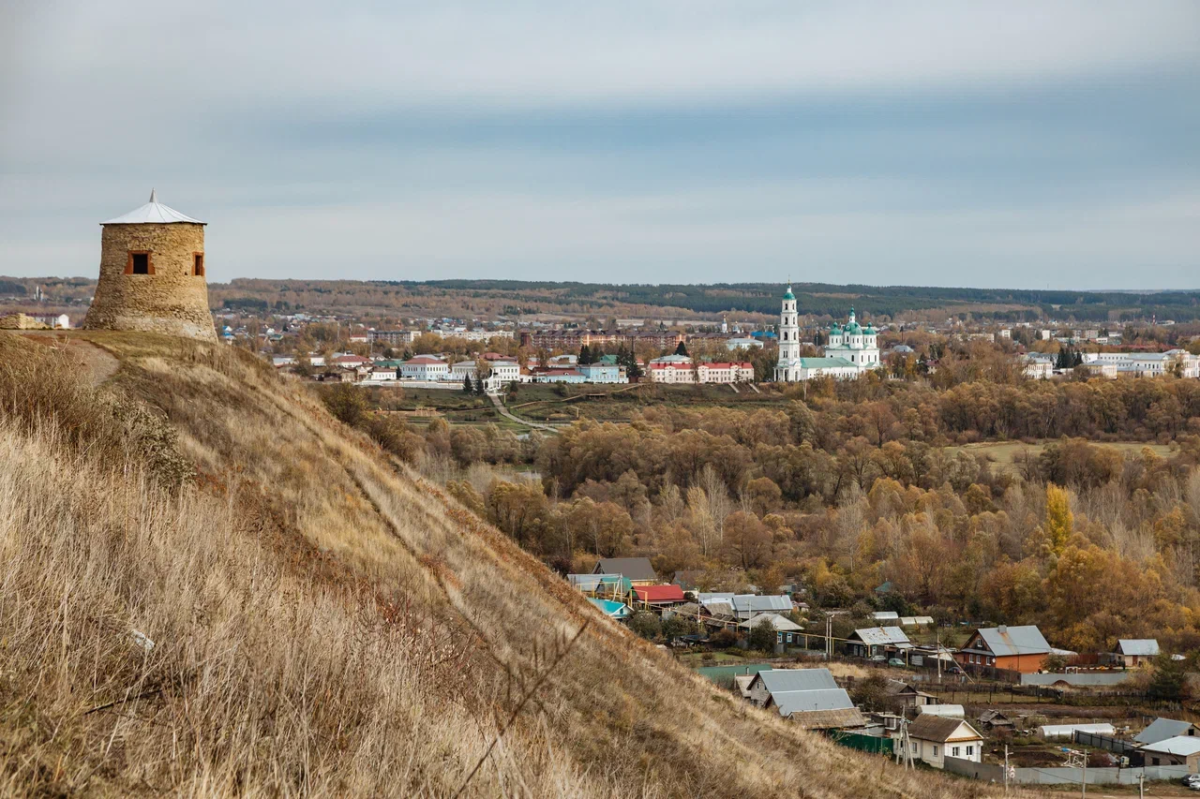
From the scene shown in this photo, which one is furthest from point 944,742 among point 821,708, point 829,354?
point 829,354

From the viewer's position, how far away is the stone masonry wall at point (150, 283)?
668 inches

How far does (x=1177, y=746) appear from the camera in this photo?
2356 centimetres

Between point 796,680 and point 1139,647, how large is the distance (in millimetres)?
11356

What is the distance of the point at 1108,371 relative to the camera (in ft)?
391

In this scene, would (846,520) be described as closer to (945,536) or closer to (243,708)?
(945,536)

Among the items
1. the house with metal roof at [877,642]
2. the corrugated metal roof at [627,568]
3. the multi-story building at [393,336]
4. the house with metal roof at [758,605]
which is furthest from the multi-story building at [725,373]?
the house with metal roof at [877,642]

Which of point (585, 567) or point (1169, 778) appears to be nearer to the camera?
point (1169, 778)

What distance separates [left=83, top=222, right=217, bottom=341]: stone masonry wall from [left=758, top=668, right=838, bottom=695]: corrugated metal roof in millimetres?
13261

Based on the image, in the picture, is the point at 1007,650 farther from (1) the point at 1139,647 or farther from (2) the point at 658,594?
(2) the point at 658,594

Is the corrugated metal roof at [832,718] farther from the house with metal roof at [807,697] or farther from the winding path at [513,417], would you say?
the winding path at [513,417]

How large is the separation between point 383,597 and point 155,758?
5081mm

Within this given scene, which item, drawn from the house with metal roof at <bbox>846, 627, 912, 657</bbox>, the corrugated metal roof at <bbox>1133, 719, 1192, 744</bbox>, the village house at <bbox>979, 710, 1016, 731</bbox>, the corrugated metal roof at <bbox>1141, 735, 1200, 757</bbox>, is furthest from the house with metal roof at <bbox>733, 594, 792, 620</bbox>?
the corrugated metal roof at <bbox>1141, 735, 1200, 757</bbox>

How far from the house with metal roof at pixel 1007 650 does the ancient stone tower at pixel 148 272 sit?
2187 centimetres

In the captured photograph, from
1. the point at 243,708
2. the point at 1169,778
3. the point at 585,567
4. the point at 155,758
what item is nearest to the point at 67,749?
the point at 155,758
